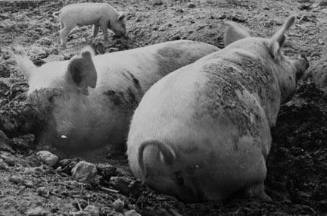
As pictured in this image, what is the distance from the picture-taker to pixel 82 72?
3.61 m

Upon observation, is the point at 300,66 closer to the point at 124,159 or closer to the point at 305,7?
the point at 124,159

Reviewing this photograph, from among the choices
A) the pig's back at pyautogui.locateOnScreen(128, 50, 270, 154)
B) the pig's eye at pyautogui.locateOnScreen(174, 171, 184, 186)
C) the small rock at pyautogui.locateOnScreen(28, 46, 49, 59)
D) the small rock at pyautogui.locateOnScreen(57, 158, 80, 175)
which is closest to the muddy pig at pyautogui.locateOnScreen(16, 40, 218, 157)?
the small rock at pyautogui.locateOnScreen(57, 158, 80, 175)

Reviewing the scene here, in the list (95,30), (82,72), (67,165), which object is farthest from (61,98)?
(95,30)

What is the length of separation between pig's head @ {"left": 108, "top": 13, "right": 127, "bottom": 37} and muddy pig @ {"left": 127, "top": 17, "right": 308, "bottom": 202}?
294 cm

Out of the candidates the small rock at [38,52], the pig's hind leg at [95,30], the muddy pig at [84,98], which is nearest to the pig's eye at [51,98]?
the muddy pig at [84,98]

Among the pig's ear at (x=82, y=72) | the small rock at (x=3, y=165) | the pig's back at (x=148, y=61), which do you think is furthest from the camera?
the pig's back at (x=148, y=61)

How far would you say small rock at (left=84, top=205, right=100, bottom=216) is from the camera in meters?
2.58

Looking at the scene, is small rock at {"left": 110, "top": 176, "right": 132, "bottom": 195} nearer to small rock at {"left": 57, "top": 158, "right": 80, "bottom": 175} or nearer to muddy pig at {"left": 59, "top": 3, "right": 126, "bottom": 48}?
small rock at {"left": 57, "top": 158, "right": 80, "bottom": 175}

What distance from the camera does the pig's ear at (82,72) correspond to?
11.7 feet

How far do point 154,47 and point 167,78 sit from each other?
45.2 inches

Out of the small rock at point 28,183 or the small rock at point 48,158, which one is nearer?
the small rock at point 28,183

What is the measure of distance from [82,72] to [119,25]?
2808 mm

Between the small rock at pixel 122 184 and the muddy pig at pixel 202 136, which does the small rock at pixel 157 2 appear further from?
the small rock at pixel 122 184

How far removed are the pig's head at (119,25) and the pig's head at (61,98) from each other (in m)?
2.60
